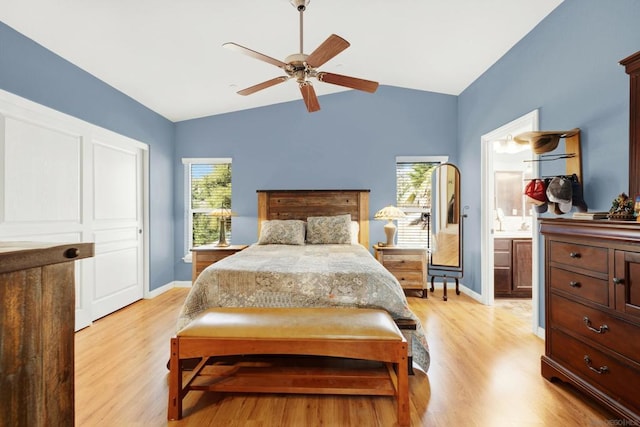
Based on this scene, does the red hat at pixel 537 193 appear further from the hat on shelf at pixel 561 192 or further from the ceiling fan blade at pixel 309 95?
Result: the ceiling fan blade at pixel 309 95

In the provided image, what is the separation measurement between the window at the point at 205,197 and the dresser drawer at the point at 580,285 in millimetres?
3882

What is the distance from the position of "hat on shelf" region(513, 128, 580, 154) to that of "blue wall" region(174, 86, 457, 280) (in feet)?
6.81

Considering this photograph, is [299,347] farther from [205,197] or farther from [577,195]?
[205,197]

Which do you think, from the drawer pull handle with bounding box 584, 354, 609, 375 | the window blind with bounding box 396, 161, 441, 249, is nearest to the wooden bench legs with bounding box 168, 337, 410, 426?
the drawer pull handle with bounding box 584, 354, 609, 375

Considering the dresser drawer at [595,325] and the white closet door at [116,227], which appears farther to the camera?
the white closet door at [116,227]

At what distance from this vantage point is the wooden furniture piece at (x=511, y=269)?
13.4 feet

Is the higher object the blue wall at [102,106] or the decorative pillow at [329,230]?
the blue wall at [102,106]

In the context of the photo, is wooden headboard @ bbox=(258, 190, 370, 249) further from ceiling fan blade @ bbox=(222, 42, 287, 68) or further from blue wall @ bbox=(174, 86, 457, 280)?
ceiling fan blade @ bbox=(222, 42, 287, 68)

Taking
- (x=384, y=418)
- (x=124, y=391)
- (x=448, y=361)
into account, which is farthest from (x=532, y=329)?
(x=124, y=391)

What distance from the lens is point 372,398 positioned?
194 cm


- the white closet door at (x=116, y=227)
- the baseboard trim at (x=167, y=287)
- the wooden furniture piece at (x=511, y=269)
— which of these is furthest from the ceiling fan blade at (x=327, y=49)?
the baseboard trim at (x=167, y=287)

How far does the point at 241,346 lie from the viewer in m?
1.75

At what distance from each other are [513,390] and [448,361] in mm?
463

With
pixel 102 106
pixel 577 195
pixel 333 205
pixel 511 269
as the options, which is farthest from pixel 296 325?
pixel 511 269
